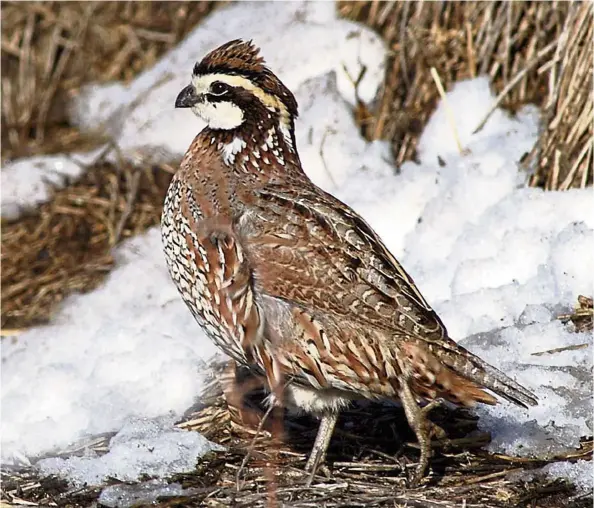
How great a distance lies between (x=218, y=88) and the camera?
189 inches

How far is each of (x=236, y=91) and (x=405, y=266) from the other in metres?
1.57

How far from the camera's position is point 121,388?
5.29 m

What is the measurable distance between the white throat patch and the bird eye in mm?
50

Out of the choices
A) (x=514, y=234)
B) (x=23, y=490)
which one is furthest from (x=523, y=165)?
(x=23, y=490)

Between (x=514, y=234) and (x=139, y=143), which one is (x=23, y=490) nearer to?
(x=514, y=234)

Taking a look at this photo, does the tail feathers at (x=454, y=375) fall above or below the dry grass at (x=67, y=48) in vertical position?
below

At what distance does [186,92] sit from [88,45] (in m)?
4.24

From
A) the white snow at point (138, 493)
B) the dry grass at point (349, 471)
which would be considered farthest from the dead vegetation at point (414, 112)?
the white snow at point (138, 493)

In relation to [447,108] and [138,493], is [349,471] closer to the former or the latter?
[138,493]

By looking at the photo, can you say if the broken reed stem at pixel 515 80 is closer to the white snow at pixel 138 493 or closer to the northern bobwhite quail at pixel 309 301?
the northern bobwhite quail at pixel 309 301

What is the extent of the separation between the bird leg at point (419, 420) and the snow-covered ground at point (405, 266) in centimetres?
47

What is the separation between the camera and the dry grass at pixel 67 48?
28.2ft

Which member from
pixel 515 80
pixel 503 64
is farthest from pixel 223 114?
pixel 503 64

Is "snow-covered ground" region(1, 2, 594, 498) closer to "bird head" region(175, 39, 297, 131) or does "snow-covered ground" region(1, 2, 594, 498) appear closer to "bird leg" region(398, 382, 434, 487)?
"bird leg" region(398, 382, 434, 487)
